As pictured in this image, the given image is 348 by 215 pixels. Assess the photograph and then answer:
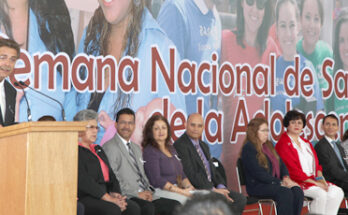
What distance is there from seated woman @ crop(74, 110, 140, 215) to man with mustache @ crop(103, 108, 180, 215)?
185 millimetres

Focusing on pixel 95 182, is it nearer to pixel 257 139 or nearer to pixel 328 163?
pixel 257 139

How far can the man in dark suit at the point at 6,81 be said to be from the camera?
4836 millimetres

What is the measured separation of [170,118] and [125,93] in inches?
27.4

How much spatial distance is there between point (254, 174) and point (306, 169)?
0.86m

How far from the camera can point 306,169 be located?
22.2 ft

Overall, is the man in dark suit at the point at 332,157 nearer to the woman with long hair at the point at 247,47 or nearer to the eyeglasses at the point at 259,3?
the woman with long hair at the point at 247,47

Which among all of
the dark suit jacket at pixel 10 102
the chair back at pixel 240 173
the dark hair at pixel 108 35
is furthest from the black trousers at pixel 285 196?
→ the dark suit jacket at pixel 10 102

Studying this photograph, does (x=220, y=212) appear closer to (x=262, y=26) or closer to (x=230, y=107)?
(x=230, y=107)

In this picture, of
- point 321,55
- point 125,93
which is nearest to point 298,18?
point 321,55

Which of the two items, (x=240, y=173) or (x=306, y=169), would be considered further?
(x=306, y=169)

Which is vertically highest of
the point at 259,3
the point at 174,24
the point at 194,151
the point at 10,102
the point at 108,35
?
the point at 259,3

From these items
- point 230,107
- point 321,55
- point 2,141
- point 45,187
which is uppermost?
point 321,55

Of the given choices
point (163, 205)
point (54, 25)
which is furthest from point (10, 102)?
point (163, 205)

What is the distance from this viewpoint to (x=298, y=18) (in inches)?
317
